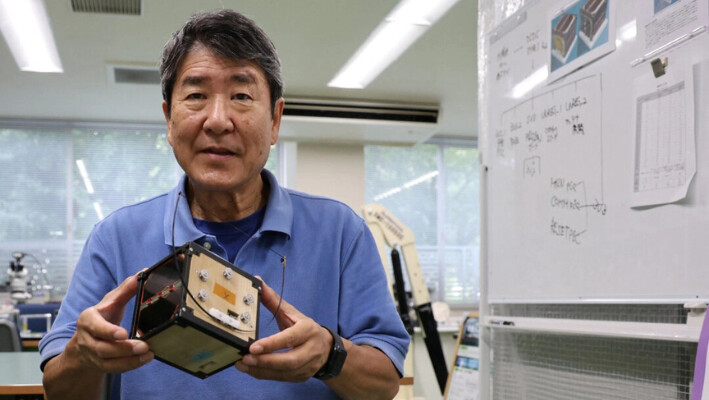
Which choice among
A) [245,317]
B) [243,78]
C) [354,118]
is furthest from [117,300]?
[354,118]

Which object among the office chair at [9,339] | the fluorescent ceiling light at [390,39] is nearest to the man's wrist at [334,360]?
the office chair at [9,339]

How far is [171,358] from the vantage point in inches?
37.9

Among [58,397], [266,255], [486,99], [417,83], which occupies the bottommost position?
[58,397]

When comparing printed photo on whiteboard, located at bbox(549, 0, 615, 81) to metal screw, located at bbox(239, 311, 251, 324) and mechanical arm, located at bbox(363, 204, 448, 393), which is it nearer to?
metal screw, located at bbox(239, 311, 251, 324)

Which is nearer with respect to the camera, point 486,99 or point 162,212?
point 162,212

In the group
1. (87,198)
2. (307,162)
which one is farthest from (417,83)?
(87,198)

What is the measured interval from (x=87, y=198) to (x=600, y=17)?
6937 millimetres

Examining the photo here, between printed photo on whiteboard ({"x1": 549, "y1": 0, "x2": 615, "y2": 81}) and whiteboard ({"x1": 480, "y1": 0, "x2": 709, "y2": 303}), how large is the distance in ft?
0.05

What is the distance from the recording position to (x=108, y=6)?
14.8 ft

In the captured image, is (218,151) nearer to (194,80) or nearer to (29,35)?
(194,80)

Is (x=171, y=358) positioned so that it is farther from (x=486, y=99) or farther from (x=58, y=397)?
(x=486, y=99)

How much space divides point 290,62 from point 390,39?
3.42 feet

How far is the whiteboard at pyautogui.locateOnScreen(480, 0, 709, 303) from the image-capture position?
1512 millimetres

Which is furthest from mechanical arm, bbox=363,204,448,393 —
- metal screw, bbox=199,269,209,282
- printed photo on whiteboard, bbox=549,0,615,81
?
metal screw, bbox=199,269,209,282
